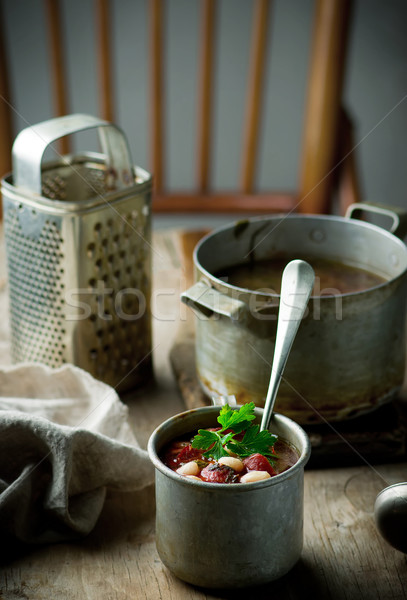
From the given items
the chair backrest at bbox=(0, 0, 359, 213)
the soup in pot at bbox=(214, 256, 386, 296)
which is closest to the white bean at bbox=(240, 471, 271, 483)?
the soup in pot at bbox=(214, 256, 386, 296)

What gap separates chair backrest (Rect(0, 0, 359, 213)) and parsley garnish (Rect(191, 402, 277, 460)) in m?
0.87

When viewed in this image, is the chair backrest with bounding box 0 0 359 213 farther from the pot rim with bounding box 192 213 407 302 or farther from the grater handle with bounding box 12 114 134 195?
the grater handle with bounding box 12 114 134 195

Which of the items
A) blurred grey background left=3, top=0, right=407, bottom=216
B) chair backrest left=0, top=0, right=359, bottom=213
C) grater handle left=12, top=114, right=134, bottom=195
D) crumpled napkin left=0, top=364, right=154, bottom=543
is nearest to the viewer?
crumpled napkin left=0, top=364, right=154, bottom=543

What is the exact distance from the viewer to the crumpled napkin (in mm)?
789

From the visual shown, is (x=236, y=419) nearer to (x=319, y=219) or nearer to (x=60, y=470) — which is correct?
(x=60, y=470)

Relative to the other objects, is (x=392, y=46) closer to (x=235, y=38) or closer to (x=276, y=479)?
(x=235, y=38)

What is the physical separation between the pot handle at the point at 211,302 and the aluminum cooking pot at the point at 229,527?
179mm

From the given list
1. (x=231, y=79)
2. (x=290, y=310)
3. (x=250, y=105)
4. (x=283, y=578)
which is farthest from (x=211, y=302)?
(x=231, y=79)

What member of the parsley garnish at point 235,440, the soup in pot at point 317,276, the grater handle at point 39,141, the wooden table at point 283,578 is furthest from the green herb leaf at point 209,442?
the grater handle at point 39,141

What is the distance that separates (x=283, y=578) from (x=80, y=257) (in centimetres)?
48

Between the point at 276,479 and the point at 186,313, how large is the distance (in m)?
0.62

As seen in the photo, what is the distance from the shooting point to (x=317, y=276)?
3.43 ft

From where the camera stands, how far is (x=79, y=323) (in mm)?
1013

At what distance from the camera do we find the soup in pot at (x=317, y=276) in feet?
3.33
